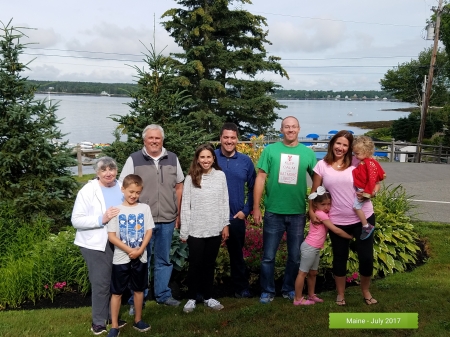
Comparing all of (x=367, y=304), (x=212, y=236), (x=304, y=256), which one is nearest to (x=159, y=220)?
(x=212, y=236)

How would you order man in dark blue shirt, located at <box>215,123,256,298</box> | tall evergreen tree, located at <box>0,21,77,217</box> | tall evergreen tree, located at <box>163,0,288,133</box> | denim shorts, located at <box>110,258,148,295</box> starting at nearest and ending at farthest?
1. denim shorts, located at <box>110,258,148,295</box>
2. man in dark blue shirt, located at <box>215,123,256,298</box>
3. tall evergreen tree, located at <box>0,21,77,217</box>
4. tall evergreen tree, located at <box>163,0,288,133</box>

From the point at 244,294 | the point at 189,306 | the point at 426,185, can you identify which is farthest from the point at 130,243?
the point at 426,185

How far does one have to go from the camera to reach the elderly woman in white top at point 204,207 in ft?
13.3

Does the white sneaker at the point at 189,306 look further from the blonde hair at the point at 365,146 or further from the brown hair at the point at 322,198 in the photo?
the blonde hair at the point at 365,146

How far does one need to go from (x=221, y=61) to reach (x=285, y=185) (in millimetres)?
19859

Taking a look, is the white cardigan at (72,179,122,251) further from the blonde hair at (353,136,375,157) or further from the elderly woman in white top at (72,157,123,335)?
the blonde hair at (353,136,375,157)

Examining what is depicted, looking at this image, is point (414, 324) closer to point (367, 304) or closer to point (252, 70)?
point (367, 304)

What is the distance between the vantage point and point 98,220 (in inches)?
141

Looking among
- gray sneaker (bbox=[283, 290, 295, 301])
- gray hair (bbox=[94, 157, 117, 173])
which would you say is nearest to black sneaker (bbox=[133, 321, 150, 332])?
gray hair (bbox=[94, 157, 117, 173])

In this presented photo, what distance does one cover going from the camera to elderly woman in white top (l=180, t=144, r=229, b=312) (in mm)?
4047

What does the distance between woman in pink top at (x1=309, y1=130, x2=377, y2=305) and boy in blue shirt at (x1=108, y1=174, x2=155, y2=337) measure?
5.44ft

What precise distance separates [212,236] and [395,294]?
2.21 m

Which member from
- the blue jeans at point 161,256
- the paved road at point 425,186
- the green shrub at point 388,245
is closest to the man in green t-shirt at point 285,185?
the blue jeans at point 161,256

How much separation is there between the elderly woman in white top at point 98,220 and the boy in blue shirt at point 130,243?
7 centimetres
